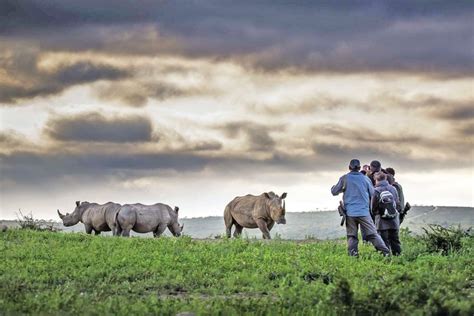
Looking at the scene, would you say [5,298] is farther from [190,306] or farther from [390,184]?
[390,184]

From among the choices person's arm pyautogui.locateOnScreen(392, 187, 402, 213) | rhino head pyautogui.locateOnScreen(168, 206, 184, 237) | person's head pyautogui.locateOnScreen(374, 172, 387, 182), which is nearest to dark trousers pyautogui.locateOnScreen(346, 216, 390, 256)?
person's head pyautogui.locateOnScreen(374, 172, 387, 182)

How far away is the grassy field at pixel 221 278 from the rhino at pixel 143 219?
7.64 meters

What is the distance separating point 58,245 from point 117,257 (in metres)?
Answer: 4.13

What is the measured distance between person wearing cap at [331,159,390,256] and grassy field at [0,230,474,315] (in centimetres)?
41

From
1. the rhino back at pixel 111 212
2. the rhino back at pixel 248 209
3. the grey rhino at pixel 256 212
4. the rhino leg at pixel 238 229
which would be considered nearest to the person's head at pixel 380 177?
the grey rhino at pixel 256 212

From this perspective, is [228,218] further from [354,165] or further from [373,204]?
[354,165]

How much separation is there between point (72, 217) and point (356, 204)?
2158 cm

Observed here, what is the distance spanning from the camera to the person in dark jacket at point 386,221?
24.8 meters

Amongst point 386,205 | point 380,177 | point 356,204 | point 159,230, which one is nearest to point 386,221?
point 386,205

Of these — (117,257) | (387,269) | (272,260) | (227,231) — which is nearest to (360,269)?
(387,269)

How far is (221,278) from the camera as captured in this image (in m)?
19.5

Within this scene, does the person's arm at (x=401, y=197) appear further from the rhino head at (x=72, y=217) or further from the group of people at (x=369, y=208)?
the rhino head at (x=72, y=217)

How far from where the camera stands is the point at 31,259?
73.9ft

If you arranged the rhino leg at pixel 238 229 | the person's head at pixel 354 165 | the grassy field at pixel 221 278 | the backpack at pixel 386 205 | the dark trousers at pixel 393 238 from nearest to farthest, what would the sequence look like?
the grassy field at pixel 221 278
the person's head at pixel 354 165
the backpack at pixel 386 205
the dark trousers at pixel 393 238
the rhino leg at pixel 238 229
